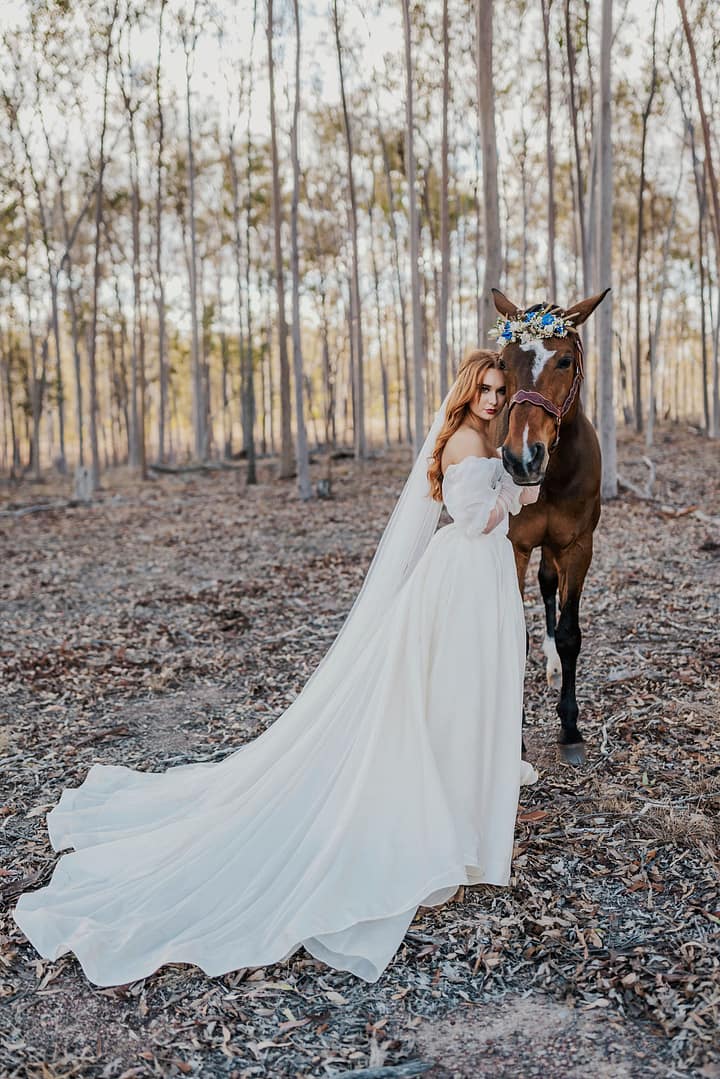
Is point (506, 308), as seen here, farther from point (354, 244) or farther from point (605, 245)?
point (354, 244)

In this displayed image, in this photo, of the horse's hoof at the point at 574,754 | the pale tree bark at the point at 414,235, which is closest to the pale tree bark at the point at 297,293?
the pale tree bark at the point at 414,235

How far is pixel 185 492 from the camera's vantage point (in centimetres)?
1939

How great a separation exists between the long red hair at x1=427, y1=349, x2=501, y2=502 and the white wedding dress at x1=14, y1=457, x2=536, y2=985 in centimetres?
21

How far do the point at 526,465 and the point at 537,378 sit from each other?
1.72 feet

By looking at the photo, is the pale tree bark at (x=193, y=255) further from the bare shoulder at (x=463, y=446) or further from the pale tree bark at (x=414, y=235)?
the bare shoulder at (x=463, y=446)

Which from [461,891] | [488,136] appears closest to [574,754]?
[461,891]

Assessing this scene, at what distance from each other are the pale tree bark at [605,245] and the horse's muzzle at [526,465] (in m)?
9.42

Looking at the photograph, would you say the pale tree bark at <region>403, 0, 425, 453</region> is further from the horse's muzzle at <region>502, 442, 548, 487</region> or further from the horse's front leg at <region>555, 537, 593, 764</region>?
the horse's muzzle at <region>502, 442, 548, 487</region>

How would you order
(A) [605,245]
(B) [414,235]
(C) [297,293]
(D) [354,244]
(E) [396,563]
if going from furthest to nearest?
(D) [354,244], (C) [297,293], (B) [414,235], (A) [605,245], (E) [396,563]

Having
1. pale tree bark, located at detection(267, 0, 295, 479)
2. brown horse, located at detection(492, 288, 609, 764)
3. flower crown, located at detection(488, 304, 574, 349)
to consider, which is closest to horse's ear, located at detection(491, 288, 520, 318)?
brown horse, located at detection(492, 288, 609, 764)

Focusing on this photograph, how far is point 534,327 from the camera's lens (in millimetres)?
3984

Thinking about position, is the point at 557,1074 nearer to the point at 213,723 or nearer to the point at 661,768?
the point at 661,768

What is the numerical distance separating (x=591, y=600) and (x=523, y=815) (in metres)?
4.39

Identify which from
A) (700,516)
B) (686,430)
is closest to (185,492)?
(700,516)
